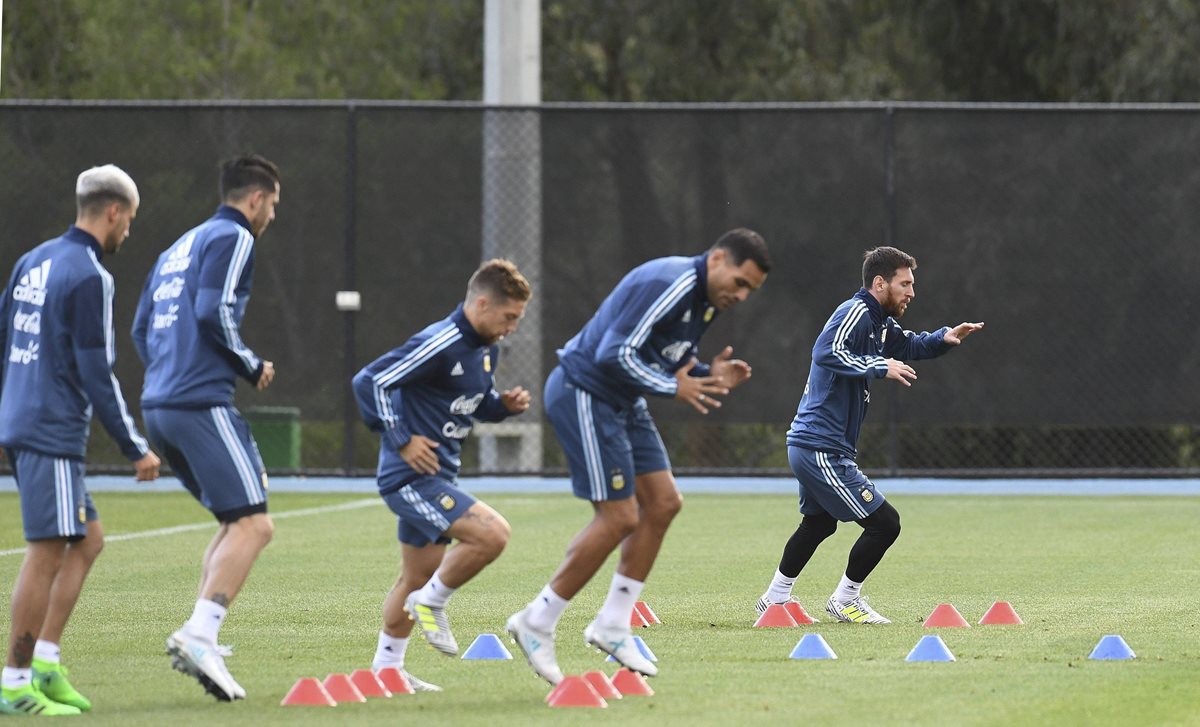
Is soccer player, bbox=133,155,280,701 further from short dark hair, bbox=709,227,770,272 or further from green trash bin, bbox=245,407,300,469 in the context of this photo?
green trash bin, bbox=245,407,300,469

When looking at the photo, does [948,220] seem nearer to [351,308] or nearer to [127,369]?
[351,308]

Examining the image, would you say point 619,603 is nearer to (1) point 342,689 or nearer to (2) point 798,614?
(1) point 342,689

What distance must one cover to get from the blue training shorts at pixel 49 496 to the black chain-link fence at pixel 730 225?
1108 centimetres

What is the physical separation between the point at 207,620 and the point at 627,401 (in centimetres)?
175

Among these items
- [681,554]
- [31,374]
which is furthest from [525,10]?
[31,374]

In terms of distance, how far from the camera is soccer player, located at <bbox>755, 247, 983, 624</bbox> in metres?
9.38

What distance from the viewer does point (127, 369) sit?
18.2m

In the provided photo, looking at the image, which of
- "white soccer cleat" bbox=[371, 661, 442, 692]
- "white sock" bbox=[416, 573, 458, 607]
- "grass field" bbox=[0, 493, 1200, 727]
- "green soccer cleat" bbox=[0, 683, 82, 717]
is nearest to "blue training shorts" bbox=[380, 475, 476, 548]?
"white sock" bbox=[416, 573, 458, 607]

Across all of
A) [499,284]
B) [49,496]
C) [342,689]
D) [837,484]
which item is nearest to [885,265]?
[837,484]

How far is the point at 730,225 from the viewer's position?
17766mm

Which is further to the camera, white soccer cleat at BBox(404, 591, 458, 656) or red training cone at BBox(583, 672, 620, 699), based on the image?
white soccer cleat at BBox(404, 591, 458, 656)

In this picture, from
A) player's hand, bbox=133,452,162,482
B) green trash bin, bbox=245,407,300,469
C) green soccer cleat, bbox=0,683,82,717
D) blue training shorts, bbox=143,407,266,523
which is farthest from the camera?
green trash bin, bbox=245,407,300,469

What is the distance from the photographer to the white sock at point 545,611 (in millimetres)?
7211

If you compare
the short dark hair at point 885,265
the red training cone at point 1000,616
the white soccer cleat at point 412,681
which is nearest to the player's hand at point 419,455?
the white soccer cleat at point 412,681
